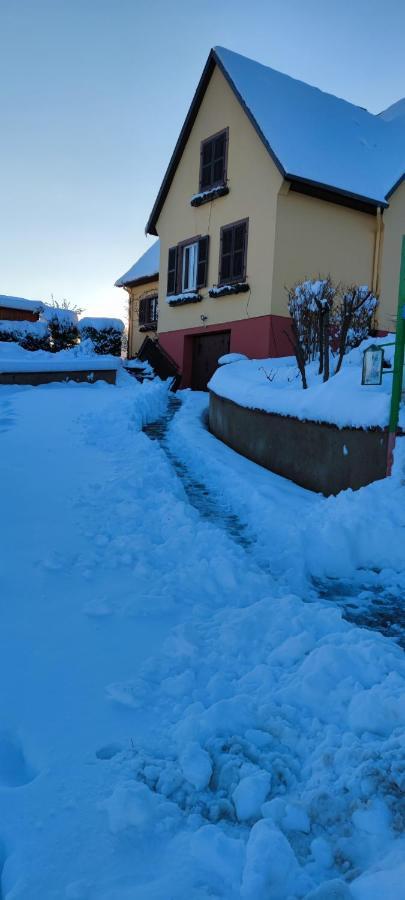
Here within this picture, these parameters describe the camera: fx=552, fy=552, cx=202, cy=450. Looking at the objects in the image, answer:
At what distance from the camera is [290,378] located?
8.47 metres

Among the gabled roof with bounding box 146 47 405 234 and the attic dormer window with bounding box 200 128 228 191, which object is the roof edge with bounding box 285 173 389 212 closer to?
the gabled roof with bounding box 146 47 405 234

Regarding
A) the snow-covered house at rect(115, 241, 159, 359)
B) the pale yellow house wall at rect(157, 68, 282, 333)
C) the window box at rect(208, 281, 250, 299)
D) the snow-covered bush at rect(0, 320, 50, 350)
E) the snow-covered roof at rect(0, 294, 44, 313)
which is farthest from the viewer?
the snow-covered roof at rect(0, 294, 44, 313)

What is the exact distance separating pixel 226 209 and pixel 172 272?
298 cm

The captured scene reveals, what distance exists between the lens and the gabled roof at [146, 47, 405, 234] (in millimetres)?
12766

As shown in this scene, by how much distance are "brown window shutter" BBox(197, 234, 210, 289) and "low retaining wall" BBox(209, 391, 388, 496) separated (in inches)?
300

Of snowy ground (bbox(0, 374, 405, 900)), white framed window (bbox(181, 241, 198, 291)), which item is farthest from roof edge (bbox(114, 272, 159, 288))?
snowy ground (bbox(0, 374, 405, 900))

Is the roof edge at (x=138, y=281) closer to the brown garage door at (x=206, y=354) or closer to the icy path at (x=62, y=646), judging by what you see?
the brown garage door at (x=206, y=354)

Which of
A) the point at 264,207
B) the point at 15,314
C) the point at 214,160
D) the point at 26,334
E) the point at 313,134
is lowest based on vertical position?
the point at 26,334

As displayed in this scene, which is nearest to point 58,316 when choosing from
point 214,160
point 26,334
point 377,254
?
point 26,334

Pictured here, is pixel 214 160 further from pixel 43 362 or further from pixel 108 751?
pixel 108 751

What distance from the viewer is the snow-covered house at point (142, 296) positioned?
20.1 m

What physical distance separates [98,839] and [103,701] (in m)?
0.72

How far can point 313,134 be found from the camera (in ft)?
46.6

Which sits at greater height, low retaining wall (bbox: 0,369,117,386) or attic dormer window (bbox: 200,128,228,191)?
attic dormer window (bbox: 200,128,228,191)
